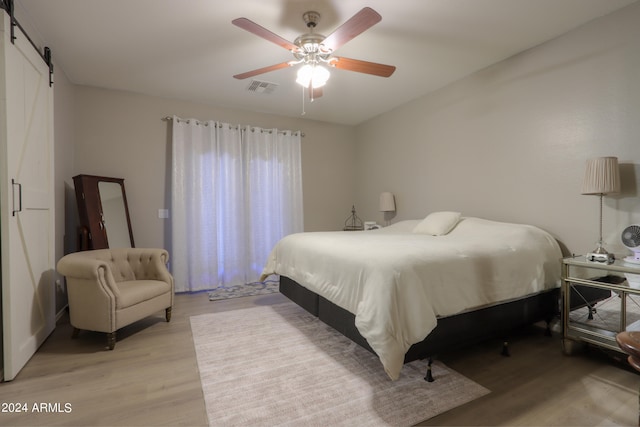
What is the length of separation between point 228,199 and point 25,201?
2.35 metres

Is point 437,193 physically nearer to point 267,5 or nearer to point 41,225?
point 267,5

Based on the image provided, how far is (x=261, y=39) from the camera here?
106 inches

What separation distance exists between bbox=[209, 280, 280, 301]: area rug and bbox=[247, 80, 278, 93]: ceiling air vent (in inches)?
105

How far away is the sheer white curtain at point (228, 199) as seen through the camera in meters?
4.07

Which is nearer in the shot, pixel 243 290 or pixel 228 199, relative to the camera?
pixel 243 290

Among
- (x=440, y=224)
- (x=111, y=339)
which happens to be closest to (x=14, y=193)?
(x=111, y=339)

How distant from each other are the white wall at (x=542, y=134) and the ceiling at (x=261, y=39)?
0.20 metres

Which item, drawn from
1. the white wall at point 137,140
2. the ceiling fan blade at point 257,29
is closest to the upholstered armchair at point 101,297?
the white wall at point 137,140

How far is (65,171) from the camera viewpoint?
3.34 metres

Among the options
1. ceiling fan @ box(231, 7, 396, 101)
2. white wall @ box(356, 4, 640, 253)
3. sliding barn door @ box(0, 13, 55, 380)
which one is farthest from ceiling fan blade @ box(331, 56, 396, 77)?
sliding barn door @ box(0, 13, 55, 380)

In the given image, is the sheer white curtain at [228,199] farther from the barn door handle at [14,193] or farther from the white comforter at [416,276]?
the barn door handle at [14,193]

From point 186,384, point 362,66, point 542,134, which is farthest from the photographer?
point 542,134

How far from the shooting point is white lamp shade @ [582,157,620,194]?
2.15 m

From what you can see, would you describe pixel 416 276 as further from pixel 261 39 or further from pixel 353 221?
pixel 353 221
